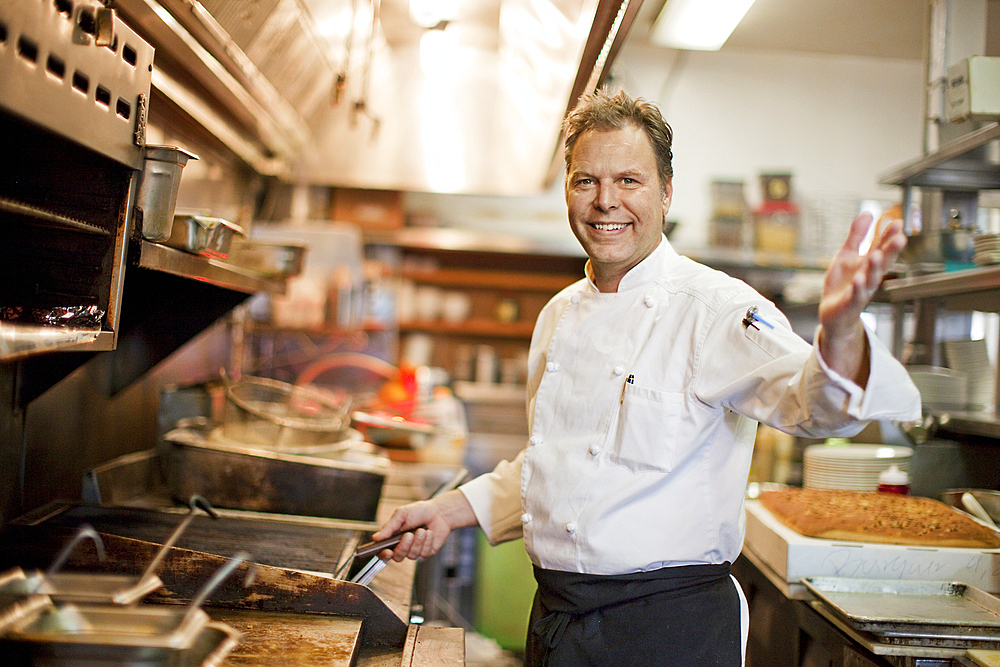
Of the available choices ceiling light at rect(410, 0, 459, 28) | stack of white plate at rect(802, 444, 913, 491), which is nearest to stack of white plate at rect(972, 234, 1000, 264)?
stack of white plate at rect(802, 444, 913, 491)

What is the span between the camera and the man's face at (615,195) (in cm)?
147

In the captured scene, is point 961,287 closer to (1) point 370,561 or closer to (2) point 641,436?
(2) point 641,436

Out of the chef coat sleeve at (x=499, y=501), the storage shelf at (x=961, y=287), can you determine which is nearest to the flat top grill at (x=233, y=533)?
the chef coat sleeve at (x=499, y=501)

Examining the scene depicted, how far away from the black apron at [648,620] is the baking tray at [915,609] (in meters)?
0.28

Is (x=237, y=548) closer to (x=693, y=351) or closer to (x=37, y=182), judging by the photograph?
(x=37, y=182)

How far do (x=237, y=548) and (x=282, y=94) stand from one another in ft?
8.02

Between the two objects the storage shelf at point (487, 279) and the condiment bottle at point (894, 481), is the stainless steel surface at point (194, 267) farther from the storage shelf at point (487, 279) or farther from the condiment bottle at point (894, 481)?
the storage shelf at point (487, 279)

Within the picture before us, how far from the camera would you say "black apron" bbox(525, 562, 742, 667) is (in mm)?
1385

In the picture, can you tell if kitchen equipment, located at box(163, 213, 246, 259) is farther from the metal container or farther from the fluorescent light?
the fluorescent light

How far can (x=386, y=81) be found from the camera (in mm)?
4797

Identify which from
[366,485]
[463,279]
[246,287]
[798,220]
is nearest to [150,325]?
[246,287]

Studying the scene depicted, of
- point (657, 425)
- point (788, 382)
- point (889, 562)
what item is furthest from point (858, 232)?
point (889, 562)

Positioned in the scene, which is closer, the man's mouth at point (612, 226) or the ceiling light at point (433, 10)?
the man's mouth at point (612, 226)

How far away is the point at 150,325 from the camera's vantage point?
6.93 feet
